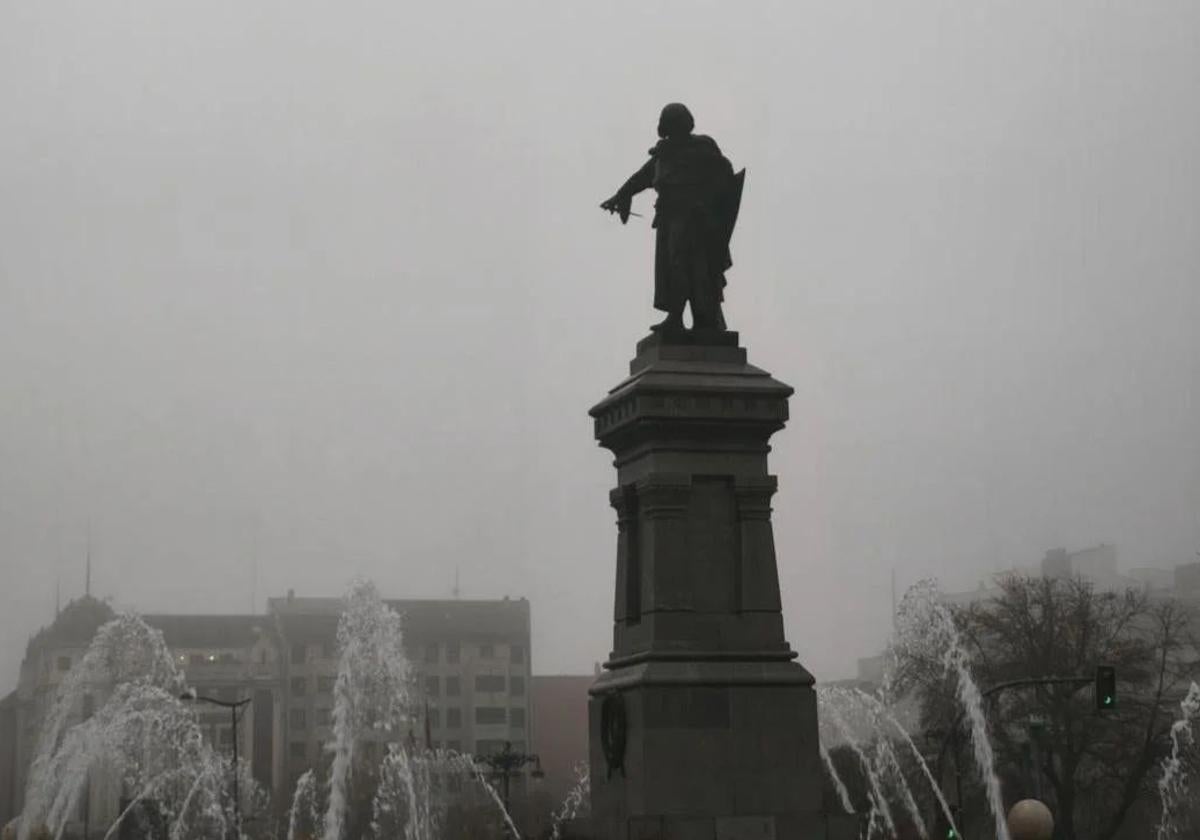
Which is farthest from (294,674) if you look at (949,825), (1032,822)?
(1032,822)

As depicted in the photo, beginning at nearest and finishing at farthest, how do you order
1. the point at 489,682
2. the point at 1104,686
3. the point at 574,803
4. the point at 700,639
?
the point at 700,639, the point at 1104,686, the point at 574,803, the point at 489,682

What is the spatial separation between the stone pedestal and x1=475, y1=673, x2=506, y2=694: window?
11207 centimetres

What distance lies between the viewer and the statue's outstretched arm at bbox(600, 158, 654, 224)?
2191 centimetres

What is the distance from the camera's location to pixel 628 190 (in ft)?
72.0

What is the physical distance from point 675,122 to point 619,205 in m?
1.13

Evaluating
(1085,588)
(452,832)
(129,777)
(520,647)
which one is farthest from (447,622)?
(1085,588)

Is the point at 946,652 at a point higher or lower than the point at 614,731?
higher

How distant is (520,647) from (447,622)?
5.32 meters

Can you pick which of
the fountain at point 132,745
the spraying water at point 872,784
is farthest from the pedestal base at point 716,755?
the fountain at point 132,745

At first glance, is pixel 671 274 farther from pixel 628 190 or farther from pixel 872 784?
pixel 872 784

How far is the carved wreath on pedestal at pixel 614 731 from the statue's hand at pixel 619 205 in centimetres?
548

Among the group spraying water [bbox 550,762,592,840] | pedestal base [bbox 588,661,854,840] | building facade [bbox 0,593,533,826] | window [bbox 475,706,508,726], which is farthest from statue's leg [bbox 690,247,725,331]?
window [bbox 475,706,508,726]

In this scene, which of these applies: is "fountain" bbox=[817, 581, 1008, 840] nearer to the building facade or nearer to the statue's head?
the statue's head

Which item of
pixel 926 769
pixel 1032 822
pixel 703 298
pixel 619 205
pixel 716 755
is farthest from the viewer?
pixel 926 769
